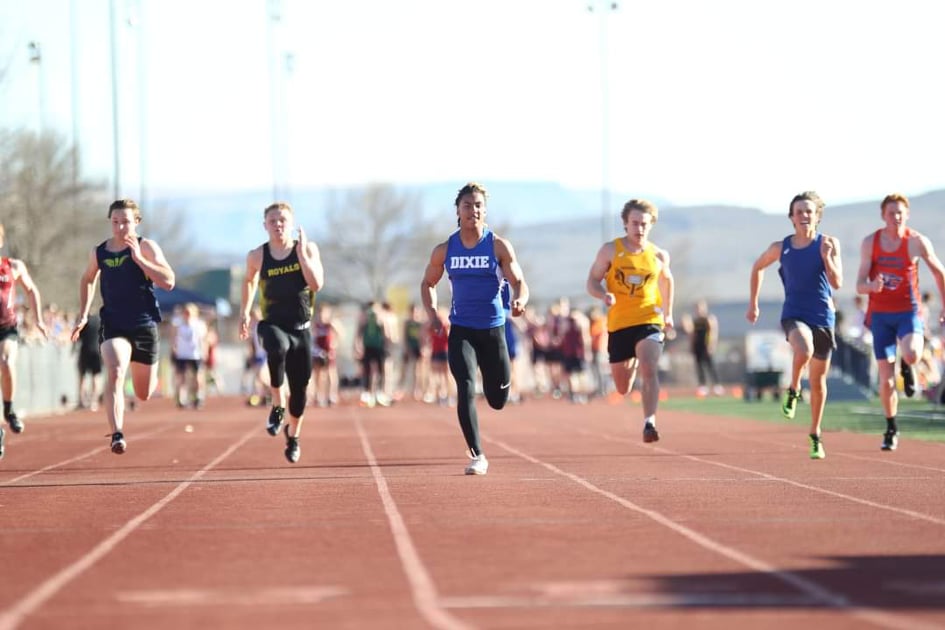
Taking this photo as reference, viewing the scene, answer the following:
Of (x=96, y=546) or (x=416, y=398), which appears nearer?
(x=96, y=546)

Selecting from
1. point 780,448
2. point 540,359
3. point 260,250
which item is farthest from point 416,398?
point 260,250

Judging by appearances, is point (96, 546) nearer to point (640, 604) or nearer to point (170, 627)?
point (170, 627)

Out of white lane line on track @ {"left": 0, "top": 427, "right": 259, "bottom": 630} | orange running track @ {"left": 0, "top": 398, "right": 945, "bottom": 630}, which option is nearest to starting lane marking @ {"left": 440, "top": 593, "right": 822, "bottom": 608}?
orange running track @ {"left": 0, "top": 398, "right": 945, "bottom": 630}

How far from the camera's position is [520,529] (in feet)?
31.1

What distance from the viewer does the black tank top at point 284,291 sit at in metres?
14.4

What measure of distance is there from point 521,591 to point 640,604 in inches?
22.8

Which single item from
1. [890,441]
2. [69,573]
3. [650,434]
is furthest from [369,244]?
[69,573]

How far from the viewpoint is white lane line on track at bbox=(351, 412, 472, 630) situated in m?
6.40

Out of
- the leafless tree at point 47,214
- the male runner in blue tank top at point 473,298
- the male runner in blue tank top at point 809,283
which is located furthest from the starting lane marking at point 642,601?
the leafless tree at point 47,214

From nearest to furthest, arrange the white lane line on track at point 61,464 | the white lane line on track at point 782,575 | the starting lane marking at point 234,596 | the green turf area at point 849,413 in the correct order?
the white lane line on track at point 782,575 < the starting lane marking at point 234,596 < the white lane line on track at point 61,464 < the green turf area at point 849,413

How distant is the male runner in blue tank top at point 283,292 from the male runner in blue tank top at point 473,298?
1246mm

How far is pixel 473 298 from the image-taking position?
13.5 metres

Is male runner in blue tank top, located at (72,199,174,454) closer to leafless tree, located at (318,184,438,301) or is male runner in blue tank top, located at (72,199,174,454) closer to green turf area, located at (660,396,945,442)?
green turf area, located at (660,396,945,442)

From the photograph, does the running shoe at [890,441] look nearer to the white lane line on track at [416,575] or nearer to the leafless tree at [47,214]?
the white lane line on track at [416,575]
